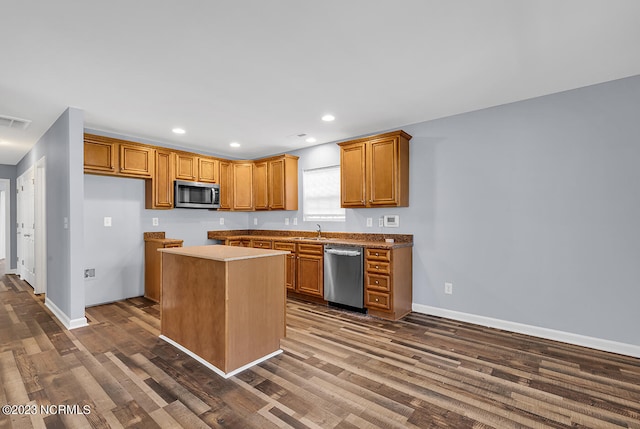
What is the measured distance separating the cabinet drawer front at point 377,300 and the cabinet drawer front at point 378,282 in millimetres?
72

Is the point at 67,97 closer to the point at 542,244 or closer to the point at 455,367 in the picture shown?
the point at 455,367

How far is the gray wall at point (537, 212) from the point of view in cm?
282

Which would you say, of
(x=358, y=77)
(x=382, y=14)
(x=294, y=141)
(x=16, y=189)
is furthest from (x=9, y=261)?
(x=382, y=14)

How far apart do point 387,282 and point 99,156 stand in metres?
4.07

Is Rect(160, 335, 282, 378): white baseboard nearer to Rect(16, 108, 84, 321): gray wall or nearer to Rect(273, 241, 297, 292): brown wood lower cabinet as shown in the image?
Rect(16, 108, 84, 321): gray wall

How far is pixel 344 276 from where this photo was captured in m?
4.08

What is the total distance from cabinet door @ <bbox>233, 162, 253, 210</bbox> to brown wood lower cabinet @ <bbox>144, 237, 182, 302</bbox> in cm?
141

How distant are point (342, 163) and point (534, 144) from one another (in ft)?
7.39

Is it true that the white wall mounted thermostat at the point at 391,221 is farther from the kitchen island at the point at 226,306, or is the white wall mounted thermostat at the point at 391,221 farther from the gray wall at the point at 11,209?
the gray wall at the point at 11,209

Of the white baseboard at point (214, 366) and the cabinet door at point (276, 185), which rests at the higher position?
the cabinet door at point (276, 185)

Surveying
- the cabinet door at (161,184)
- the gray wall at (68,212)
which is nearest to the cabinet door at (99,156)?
the gray wall at (68,212)

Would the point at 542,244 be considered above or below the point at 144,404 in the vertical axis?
above

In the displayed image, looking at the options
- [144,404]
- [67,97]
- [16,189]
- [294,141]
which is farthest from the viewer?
[16,189]

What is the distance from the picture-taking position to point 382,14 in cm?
192
